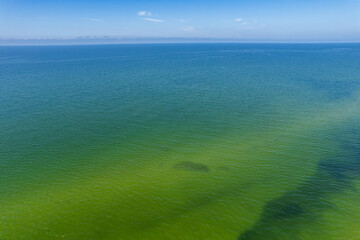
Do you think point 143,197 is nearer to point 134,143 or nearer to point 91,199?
point 91,199

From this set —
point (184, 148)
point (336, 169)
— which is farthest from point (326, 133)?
point (184, 148)

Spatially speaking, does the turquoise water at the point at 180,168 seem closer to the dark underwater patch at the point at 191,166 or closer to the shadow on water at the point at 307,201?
the shadow on water at the point at 307,201

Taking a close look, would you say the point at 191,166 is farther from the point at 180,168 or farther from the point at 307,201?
the point at 307,201

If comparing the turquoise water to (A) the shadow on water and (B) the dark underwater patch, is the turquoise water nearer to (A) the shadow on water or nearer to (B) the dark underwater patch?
(A) the shadow on water

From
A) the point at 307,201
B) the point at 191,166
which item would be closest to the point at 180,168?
the point at 191,166


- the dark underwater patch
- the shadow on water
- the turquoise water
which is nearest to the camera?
the shadow on water

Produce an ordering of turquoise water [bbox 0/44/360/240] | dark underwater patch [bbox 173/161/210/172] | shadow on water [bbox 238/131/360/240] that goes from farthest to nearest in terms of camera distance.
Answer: dark underwater patch [bbox 173/161/210/172], turquoise water [bbox 0/44/360/240], shadow on water [bbox 238/131/360/240]

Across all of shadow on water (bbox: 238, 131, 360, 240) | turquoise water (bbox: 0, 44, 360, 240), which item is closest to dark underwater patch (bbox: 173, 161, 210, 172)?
turquoise water (bbox: 0, 44, 360, 240)
